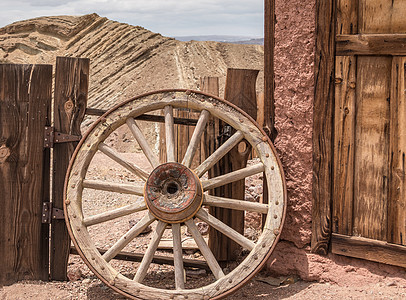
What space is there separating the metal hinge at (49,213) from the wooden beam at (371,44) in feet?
7.05

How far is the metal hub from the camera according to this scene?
296 centimetres

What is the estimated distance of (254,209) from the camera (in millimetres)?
3094

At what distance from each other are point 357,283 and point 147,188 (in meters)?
1.47

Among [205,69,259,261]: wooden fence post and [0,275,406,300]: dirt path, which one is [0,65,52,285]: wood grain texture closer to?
[0,275,406,300]: dirt path

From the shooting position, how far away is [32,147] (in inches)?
134

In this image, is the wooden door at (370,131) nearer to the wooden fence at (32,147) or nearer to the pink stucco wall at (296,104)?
the pink stucco wall at (296,104)

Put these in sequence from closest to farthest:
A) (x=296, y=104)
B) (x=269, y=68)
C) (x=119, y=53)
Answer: (x=296, y=104) → (x=269, y=68) → (x=119, y=53)

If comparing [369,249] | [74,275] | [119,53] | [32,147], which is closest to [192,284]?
[74,275]

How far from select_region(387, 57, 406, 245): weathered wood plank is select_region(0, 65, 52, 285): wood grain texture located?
88.9 inches

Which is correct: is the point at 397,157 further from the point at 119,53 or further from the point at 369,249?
the point at 119,53

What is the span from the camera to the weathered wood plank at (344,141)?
302 cm

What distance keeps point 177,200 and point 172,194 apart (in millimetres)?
57

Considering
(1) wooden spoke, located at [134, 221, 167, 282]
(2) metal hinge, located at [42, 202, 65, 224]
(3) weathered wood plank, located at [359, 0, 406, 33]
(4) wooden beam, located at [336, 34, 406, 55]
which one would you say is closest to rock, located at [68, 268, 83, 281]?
(2) metal hinge, located at [42, 202, 65, 224]

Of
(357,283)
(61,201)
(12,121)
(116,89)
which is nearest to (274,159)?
(357,283)
